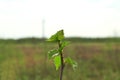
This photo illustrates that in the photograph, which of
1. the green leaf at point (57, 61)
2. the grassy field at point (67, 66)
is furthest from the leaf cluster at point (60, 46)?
the grassy field at point (67, 66)

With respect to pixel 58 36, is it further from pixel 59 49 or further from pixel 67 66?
pixel 67 66

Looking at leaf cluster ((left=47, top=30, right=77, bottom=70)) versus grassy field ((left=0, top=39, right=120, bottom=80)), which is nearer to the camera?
leaf cluster ((left=47, top=30, right=77, bottom=70))

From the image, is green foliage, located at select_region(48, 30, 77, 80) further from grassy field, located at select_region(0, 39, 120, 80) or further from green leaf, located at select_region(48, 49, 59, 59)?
grassy field, located at select_region(0, 39, 120, 80)

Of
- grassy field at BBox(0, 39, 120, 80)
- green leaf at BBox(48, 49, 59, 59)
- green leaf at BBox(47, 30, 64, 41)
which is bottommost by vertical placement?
grassy field at BBox(0, 39, 120, 80)

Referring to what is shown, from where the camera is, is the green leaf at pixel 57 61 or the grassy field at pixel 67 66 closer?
the green leaf at pixel 57 61

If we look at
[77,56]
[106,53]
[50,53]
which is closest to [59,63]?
[50,53]

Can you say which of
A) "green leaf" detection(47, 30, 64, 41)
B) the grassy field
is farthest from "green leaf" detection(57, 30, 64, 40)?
the grassy field

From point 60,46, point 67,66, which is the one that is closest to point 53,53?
point 60,46

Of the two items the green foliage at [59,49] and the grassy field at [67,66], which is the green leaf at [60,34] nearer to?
the green foliage at [59,49]

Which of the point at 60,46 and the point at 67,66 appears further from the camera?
the point at 67,66

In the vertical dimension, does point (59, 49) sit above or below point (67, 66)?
above

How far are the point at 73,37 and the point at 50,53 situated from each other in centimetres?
2562

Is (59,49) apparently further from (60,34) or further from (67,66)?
(67,66)

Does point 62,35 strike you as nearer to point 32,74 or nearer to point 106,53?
point 32,74
